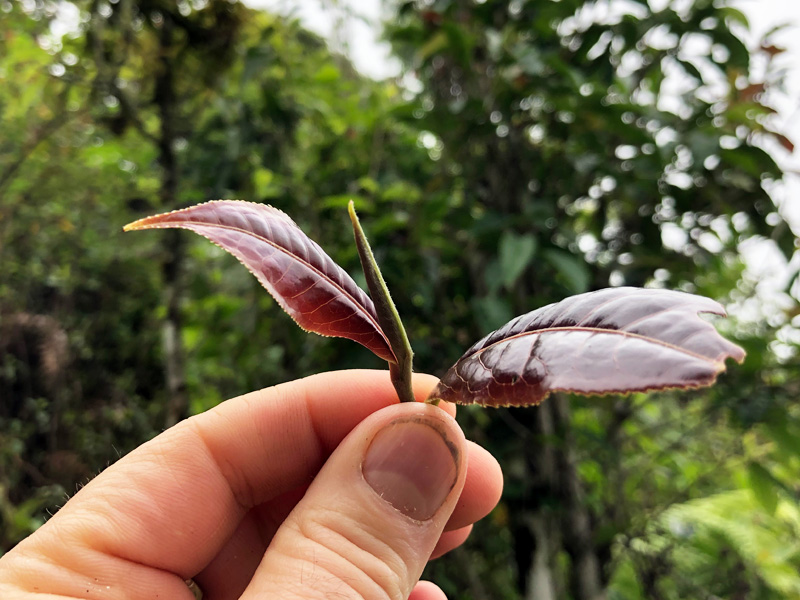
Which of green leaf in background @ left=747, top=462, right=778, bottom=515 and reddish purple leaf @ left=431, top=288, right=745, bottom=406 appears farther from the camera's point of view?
green leaf in background @ left=747, top=462, right=778, bottom=515

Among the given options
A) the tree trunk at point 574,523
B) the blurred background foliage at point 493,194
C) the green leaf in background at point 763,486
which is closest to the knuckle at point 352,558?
the blurred background foliage at point 493,194

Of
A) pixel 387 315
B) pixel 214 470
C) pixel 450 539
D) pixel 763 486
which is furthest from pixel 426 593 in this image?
pixel 763 486

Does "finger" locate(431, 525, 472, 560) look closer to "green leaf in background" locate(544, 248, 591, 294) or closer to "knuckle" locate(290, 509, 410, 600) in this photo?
"knuckle" locate(290, 509, 410, 600)

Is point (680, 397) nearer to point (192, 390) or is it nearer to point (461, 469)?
point (461, 469)

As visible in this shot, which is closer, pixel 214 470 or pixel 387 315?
pixel 387 315

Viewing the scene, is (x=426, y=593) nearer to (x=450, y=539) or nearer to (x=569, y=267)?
(x=450, y=539)

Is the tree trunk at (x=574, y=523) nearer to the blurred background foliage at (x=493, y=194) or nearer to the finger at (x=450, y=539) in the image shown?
the blurred background foliage at (x=493, y=194)

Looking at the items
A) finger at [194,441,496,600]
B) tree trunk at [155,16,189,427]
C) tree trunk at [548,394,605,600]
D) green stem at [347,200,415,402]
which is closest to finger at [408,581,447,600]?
finger at [194,441,496,600]
